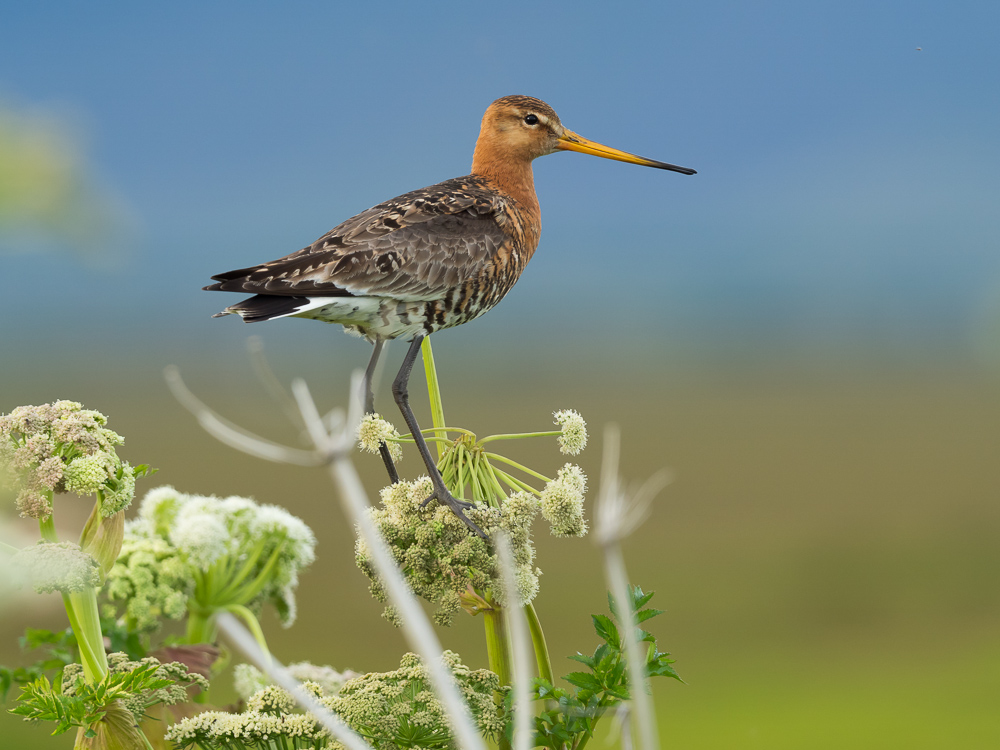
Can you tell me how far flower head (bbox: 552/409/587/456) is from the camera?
7.57 feet

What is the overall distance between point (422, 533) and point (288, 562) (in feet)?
3.37

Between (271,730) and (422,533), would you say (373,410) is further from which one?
(271,730)

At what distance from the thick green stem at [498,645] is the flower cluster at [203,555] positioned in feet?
2.82

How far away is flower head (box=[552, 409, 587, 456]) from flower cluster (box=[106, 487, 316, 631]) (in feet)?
3.64

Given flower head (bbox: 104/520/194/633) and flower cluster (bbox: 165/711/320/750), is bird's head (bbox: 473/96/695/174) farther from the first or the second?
flower cluster (bbox: 165/711/320/750)

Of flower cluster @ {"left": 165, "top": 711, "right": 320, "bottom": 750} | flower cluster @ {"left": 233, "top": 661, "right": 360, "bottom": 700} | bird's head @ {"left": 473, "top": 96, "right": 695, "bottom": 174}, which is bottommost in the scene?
flower cluster @ {"left": 165, "top": 711, "right": 320, "bottom": 750}

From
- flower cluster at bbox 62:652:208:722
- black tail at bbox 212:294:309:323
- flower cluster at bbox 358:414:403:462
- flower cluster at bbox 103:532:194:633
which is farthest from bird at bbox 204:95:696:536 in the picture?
flower cluster at bbox 103:532:194:633

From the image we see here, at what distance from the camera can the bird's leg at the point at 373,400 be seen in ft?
8.46

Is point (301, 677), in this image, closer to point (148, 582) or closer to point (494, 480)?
point (148, 582)

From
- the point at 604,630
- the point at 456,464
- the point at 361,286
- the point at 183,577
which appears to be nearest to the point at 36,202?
the point at 183,577

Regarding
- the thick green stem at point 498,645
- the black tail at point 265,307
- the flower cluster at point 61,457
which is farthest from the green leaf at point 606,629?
the flower cluster at point 61,457

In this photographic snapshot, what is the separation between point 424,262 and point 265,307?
487 mm

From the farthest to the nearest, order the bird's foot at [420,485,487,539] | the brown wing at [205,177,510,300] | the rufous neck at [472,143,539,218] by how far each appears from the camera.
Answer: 1. the rufous neck at [472,143,539,218]
2. the brown wing at [205,177,510,300]
3. the bird's foot at [420,485,487,539]

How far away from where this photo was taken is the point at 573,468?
220 cm
